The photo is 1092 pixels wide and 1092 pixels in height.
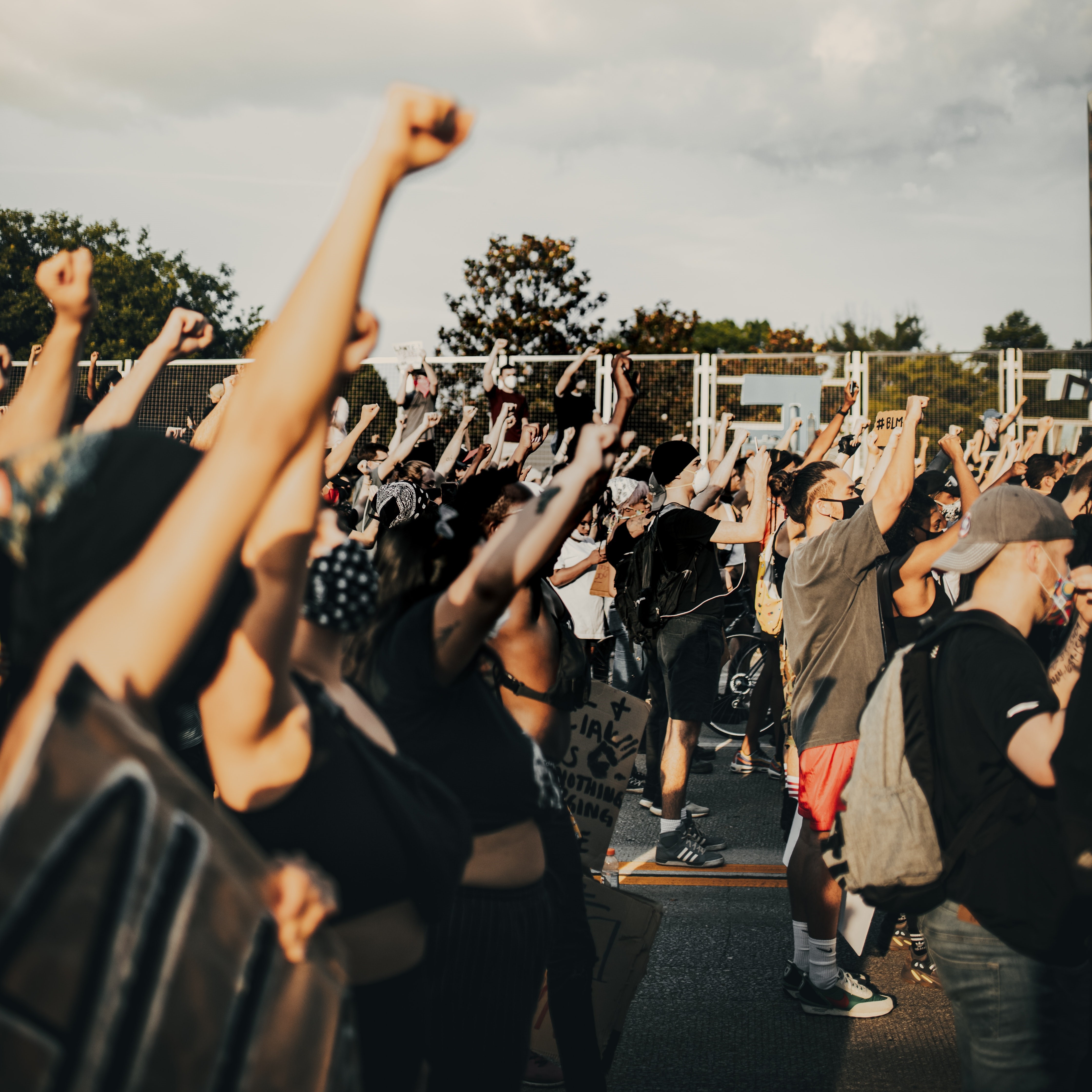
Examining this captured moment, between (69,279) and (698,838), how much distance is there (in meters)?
4.85

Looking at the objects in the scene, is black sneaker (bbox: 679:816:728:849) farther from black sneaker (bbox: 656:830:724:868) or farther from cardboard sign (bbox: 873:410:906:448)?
cardboard sign (bbox: 873:410:906:448)

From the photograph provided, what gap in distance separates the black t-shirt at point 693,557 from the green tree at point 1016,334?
76300mm

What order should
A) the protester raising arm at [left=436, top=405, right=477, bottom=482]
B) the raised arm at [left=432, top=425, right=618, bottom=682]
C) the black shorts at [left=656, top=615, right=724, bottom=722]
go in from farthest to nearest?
the protester raising arm at [left=436, top=405, right=477, bottom=482], the black shorts at [left=656, top=615, right=724, bottom=722], the raised arm at [left=432, top=425, right=618, bottom=682]

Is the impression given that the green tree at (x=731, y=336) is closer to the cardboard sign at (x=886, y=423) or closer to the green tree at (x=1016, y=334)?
the green tree at (x=1016, y=334)

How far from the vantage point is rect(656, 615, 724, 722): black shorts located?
19.7 ft

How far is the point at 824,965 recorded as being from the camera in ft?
13.2

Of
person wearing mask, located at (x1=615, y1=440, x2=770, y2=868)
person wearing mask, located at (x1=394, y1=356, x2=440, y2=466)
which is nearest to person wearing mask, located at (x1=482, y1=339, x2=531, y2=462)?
person wearing mask, located at (x1=394, y1=356, x2=440, y2=466)

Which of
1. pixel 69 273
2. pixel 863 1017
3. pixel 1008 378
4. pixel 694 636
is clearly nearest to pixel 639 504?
pixel 694 636

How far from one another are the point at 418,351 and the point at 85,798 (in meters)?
7.60

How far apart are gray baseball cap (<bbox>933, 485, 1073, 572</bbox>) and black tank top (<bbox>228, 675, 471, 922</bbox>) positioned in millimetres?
1690

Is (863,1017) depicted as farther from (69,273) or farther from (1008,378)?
(1008,378)

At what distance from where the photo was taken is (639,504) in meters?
7.32

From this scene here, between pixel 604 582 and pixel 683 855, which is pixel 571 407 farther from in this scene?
pixel 683 855

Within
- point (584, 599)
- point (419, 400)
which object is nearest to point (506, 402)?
point (419, 400)
